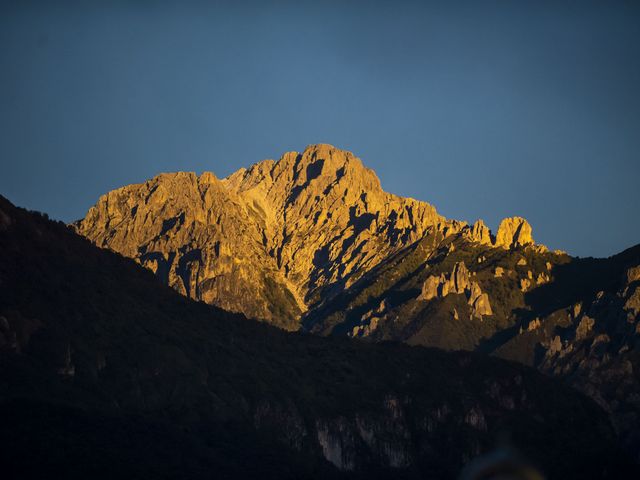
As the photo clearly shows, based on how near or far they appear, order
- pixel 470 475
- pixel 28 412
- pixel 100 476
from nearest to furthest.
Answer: pixel 470 475, pixel 100 476, pixel 28 412

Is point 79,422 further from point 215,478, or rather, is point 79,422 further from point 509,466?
point 509,466

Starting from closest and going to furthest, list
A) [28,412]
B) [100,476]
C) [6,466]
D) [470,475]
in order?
[470,475] → [6,466] → [100,476] → [28,412]

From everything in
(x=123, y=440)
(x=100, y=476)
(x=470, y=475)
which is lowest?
(x=470, y=475)

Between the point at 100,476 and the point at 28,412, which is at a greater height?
the point at 28,412

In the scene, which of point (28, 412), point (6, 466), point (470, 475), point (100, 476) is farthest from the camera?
point (28, 412)

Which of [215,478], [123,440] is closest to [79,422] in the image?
[123,440]

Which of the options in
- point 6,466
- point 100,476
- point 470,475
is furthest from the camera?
point 100,476

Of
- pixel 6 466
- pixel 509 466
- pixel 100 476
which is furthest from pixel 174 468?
pixel 509 466

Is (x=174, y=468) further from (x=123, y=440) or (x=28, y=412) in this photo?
(x=28, y=412)

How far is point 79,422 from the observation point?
649 feet

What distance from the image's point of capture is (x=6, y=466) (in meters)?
162

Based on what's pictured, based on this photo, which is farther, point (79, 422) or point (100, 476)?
point (79, 422)

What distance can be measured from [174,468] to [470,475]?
616 ft

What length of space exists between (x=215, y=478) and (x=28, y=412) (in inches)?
1286
